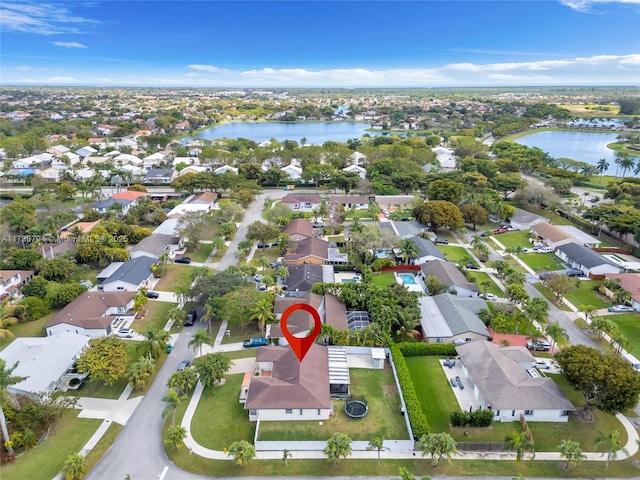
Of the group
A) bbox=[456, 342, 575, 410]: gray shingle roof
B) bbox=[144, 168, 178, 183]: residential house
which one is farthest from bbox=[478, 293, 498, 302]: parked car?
bbox=[144, 168, 178, 183]: residential house

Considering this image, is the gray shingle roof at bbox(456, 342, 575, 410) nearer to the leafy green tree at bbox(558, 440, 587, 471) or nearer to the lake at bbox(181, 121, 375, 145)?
the leafy green tree at bbox(558, 440, 587, 471)

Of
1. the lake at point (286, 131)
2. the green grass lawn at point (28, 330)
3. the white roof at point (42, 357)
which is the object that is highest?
the lake at point (286, 131)

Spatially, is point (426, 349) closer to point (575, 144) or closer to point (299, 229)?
point (299, 229)

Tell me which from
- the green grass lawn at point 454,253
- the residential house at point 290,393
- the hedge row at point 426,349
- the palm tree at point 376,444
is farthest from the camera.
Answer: the green grass lawn at point 454,253

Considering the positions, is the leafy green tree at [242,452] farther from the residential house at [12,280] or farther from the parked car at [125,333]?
the residential house at [12,280]

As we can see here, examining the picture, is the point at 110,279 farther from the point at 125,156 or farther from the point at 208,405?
the point at 125,156

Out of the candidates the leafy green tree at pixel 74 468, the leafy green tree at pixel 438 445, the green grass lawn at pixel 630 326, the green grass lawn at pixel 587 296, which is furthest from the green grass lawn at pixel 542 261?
the leafy green tree at pixel 74 468
